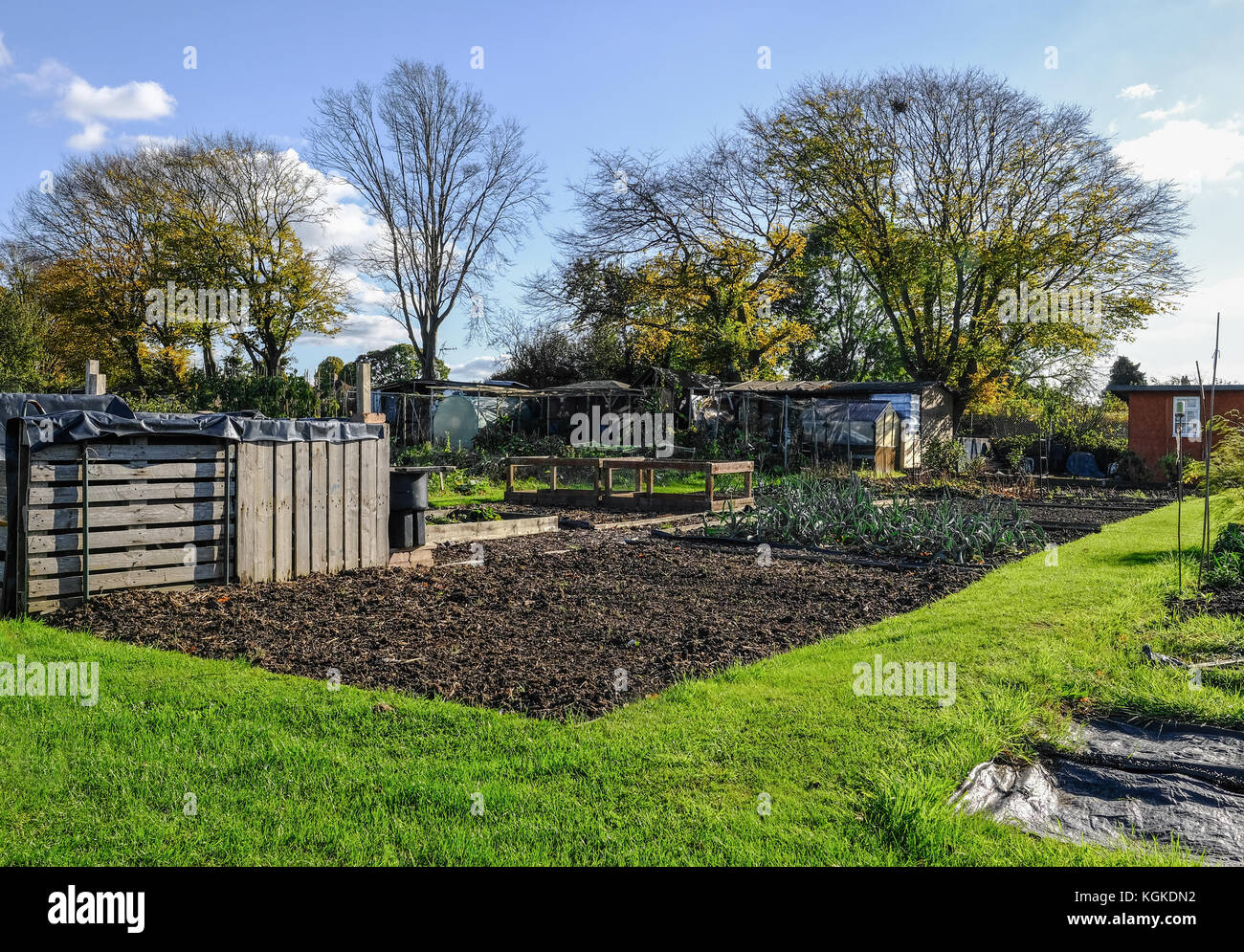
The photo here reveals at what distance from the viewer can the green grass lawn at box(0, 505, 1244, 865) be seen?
3.00m

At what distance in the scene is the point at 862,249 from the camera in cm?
3347

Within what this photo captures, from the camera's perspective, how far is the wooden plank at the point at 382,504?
9062 millimetres

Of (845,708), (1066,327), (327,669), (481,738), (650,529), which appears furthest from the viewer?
(1066,327)

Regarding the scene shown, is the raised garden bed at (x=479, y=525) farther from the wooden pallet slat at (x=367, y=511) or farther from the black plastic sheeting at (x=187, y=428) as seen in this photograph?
the black plastic sheeting at (x=187, y=428)

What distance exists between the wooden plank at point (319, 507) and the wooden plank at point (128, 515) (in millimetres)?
915

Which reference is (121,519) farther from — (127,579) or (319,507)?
(319,507)

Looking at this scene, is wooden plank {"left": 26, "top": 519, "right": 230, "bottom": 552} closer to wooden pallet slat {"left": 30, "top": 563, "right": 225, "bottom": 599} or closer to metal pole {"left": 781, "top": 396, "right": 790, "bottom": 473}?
wooden pallet slat {"left": 30, "top": 563, "right": 225, "bottom": 599}

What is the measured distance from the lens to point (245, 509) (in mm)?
7793

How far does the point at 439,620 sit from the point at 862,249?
101ft

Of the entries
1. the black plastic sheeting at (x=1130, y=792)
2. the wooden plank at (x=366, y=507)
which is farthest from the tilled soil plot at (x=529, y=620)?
the black plastic sheeting at (x=1130, y=792)

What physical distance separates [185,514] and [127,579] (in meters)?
0.70

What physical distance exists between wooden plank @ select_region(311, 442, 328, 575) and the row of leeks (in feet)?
16.9

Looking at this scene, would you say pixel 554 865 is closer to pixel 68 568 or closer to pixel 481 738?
pixel 481 738
